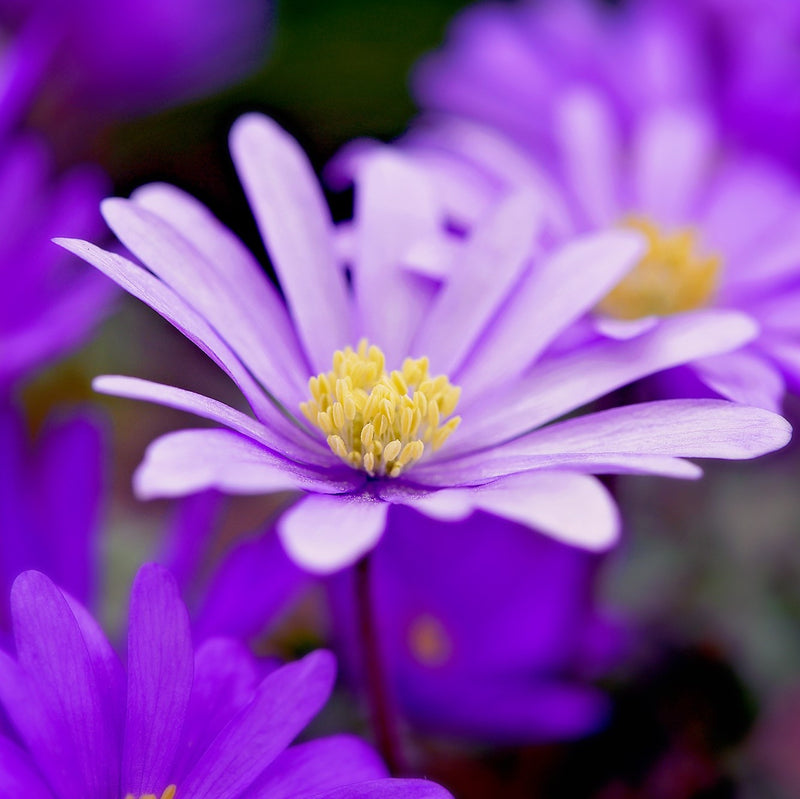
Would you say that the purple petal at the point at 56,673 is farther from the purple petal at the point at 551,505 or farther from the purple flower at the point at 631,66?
the purple flower at the point at 631,66

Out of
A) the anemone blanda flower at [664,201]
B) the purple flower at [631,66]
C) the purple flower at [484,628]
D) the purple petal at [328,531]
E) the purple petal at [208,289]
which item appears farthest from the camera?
the purple flower at [631,66]

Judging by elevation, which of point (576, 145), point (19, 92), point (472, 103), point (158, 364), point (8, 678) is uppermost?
point (472, 103)

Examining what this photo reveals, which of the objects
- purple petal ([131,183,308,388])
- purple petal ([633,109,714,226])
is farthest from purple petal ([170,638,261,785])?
purple petal ([633,109,714,226])

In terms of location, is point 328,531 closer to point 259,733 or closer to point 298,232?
point 259,733

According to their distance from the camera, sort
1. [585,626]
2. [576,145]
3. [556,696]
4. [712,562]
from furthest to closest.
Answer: [712,562] < [576,145] < [585,626] < [556,696]

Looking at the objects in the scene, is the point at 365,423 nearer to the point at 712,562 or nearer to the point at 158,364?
the point at 712,562

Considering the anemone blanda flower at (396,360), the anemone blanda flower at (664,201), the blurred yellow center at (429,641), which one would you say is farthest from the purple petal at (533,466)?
the blurred yellow center at (429,641)

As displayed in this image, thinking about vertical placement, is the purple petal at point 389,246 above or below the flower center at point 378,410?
above

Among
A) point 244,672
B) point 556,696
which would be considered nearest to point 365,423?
point 244,672
